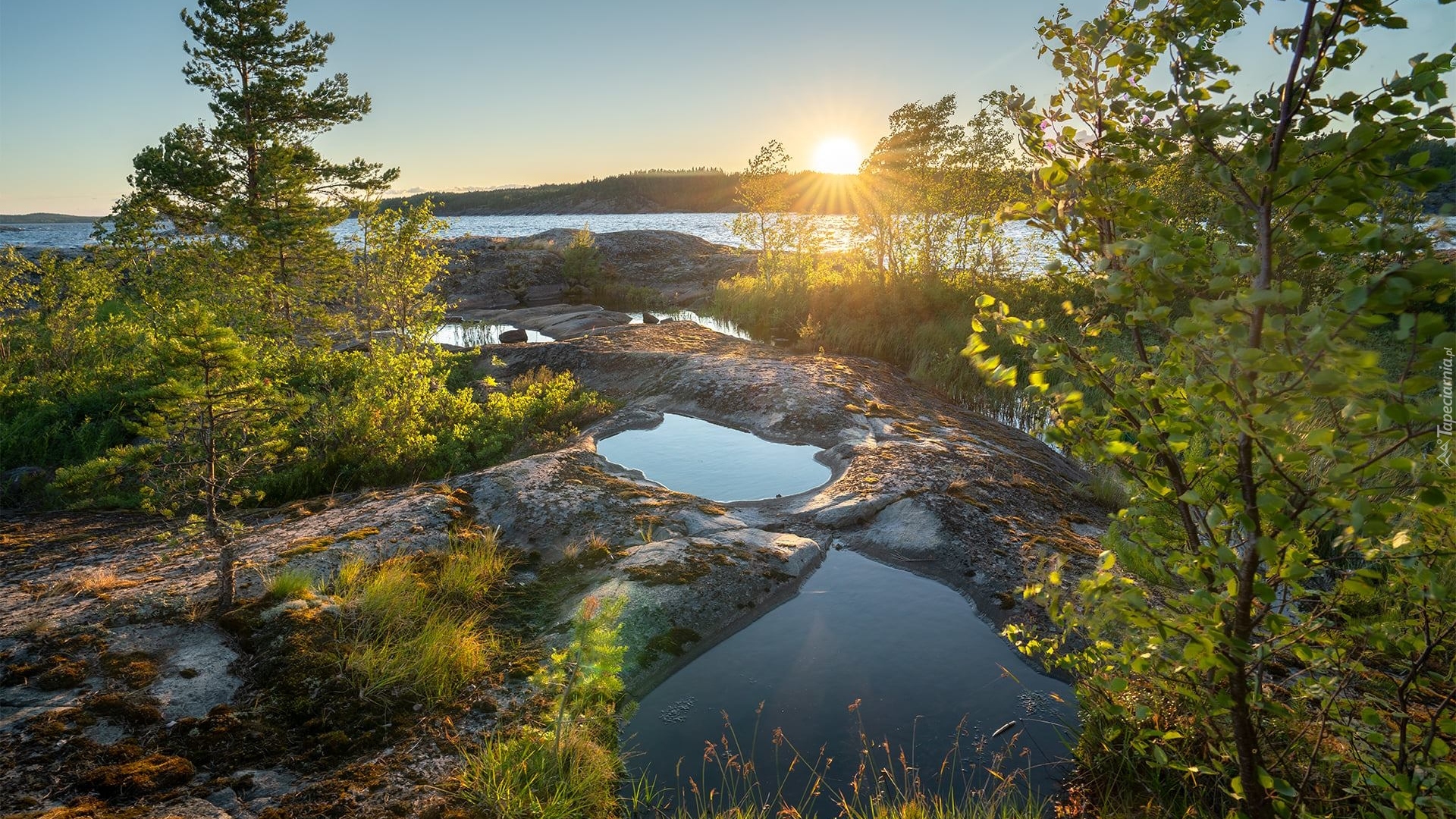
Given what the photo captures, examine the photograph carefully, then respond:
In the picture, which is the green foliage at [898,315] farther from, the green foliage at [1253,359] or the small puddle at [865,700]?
the green foliage at [1253,359]

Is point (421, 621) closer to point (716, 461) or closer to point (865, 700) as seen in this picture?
point (865, 700)

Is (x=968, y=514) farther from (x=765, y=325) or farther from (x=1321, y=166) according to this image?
(x=765, y=325)

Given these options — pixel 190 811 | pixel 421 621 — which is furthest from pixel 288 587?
pixel 190 811

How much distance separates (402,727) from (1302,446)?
4627 mm

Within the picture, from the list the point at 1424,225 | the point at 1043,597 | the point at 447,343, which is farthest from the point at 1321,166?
the point at 447,343

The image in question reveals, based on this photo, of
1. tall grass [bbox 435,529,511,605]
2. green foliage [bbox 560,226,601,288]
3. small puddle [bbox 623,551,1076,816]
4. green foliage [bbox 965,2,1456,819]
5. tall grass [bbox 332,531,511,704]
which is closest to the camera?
green foliage [bbox 965,2,1456,819]

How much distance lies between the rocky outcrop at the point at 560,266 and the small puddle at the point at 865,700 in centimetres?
2883

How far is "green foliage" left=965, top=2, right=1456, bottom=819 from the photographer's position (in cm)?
157

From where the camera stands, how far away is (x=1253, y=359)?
1458 mm

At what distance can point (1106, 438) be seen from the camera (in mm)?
2408

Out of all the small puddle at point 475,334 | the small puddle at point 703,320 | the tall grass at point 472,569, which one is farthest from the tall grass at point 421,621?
the small puddle at point 475,334

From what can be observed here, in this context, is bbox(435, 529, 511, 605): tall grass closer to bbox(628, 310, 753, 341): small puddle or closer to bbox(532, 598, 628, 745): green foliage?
bbox(532, 598, 628, 745): green foliage

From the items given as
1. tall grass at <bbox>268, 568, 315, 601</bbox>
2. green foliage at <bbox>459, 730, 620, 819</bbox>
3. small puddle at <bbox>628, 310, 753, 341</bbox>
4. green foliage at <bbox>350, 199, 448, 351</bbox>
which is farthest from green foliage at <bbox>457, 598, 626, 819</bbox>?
small puddle at <bbox>628, 310, 753, 341</bbox>

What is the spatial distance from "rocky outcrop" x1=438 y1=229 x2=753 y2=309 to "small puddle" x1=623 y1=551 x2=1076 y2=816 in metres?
28.8
